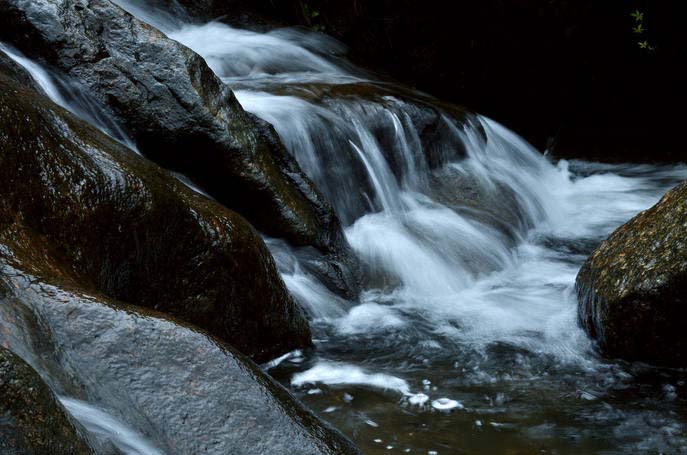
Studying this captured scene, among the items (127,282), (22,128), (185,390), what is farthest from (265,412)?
(22,128)

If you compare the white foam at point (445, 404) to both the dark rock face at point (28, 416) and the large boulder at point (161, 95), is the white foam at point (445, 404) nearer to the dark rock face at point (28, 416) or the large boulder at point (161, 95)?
the large boulder at point (161, 95)

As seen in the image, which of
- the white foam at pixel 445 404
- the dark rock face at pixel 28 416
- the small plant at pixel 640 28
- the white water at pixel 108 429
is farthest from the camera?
the small plant at pixel 640 28

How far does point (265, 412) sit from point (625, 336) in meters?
2.52

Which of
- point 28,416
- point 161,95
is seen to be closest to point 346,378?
point 161,95

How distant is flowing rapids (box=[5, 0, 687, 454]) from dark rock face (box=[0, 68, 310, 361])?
0.40 metres

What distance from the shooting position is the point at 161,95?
16.7 feet

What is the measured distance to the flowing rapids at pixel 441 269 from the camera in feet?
12.6

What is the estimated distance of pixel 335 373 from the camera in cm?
432

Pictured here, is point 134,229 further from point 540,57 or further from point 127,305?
point 540,57

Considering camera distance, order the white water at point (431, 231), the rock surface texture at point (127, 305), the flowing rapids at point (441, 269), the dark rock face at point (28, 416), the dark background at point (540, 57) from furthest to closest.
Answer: the dark background at point (540, 57) < the white water at point (431, 231) < the flowing rapids at point (441, 269) < the rock surface texture at point (127, 305) < the dark rock face at point (28, 416)

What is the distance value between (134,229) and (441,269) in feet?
9.29

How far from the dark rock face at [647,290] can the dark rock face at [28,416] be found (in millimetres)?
3077

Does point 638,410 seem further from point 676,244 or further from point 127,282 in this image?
point 127,282

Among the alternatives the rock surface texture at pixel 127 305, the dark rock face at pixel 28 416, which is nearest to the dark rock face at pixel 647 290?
the rock surface texture at pixel 127 305
